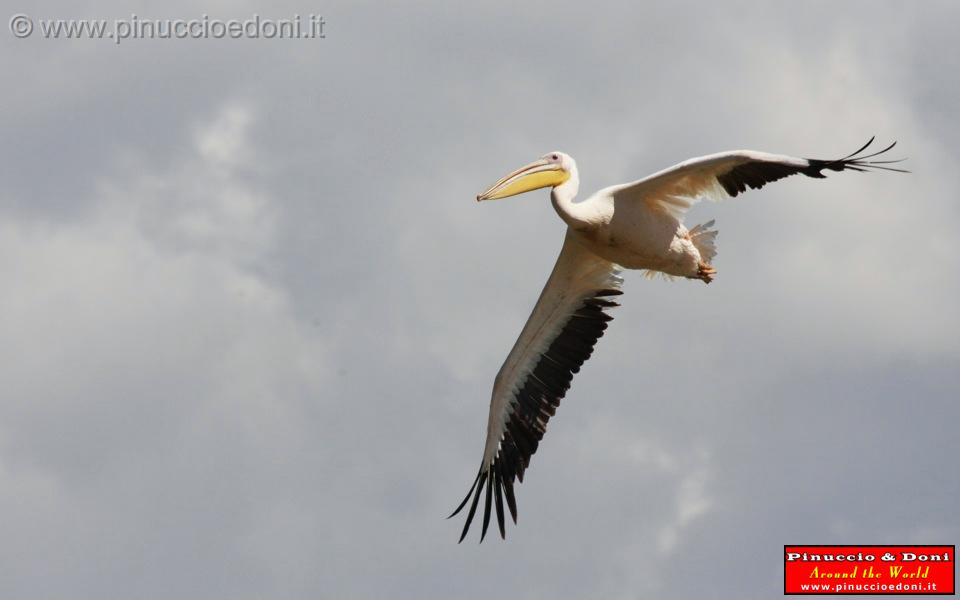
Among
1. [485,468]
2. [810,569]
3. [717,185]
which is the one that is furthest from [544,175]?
[810,569]

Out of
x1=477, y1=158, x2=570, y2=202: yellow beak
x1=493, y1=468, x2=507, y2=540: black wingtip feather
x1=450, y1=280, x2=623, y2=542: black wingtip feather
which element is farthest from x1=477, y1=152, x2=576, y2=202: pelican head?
x1=493, y1=468, x2=507, y2=540: black wingtip feather

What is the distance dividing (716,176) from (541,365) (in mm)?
2864

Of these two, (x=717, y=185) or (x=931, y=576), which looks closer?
(x=717, y=185)

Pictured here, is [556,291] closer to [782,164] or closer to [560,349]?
[560,349]

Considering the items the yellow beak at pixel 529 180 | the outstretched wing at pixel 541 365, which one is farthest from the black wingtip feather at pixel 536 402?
the yellow beak at pixel 529 180

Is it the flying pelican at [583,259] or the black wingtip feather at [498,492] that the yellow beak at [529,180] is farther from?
the black wingtip feather at [498,492]

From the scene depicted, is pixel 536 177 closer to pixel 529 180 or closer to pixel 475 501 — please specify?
pixel 529 180

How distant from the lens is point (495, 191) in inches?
691

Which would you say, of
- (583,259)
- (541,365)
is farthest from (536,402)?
(583,259)

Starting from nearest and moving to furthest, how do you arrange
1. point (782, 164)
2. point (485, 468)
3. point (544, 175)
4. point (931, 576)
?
1. point (782, 164)
2. point (544, 175)
3. point (485, 468)
4. point (931, 576)

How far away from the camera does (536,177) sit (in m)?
Answer: 17.3

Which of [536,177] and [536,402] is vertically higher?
[536,177]

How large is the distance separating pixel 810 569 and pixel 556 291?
197 inches

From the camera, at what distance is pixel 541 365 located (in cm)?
1820
